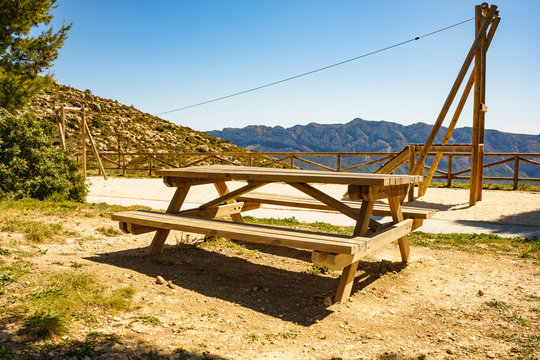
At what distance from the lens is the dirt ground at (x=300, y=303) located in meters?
2.47

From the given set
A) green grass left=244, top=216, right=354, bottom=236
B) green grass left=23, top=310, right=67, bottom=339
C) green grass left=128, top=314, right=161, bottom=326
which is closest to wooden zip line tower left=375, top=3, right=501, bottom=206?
green grass left=244, top=216, right=354, bottom=236

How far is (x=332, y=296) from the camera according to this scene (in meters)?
3.47

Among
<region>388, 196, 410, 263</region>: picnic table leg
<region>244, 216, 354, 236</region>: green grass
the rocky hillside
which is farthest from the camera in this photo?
the rocky hillside

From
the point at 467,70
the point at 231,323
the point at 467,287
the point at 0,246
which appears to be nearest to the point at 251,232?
the point at 231,323

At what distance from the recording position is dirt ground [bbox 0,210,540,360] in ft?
8.10

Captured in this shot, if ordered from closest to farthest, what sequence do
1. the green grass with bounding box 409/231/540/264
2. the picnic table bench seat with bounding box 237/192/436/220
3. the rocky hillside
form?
the picnic table bench seat with bounding box 237/192/436/220, the green grass with bounding box 409/231/540/264, the rocky hillside

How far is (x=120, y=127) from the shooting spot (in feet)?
123

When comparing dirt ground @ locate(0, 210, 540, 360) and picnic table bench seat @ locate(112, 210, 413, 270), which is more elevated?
picnic table bench seat @ locate(112, 210, 413, 270)

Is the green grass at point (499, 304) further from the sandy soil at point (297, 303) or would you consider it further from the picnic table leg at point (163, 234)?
the picnic table leg at point (163, 234)

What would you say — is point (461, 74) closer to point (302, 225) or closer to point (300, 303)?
point (302, 225)

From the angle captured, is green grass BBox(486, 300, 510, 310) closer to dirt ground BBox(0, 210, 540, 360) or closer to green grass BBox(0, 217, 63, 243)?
dirt ground BBox(0, 210, 540, 360)

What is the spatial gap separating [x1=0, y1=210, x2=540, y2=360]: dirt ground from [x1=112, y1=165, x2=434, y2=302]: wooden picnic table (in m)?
0.35

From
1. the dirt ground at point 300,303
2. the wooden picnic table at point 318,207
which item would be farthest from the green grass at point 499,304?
the wooden picnic table at point 318,207

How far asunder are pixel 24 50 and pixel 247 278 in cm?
1103
